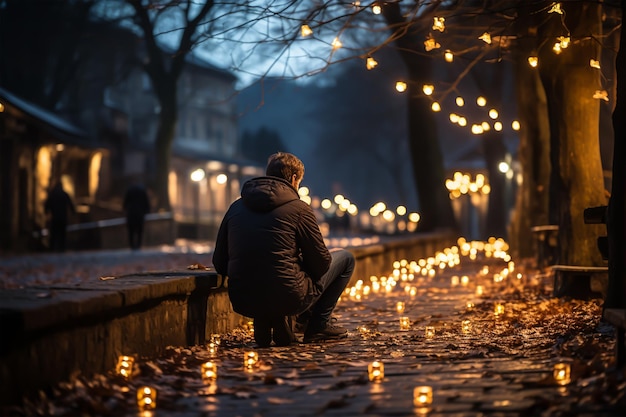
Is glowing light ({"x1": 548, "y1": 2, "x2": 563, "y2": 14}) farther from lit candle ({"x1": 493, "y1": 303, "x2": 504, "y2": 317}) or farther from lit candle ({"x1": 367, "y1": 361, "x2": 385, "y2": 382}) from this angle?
lit candle ({"x1": 367, "y1": 361, "x2": 385, "y2": 382})

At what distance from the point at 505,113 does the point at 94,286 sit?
51794 mm

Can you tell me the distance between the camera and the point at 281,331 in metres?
10.1

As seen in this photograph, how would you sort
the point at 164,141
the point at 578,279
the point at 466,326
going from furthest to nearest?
the point at 164,141 → the point at 578,279 → the point at 466,326

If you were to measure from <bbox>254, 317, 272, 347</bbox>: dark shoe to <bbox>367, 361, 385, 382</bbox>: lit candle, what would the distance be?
2107 millimetres

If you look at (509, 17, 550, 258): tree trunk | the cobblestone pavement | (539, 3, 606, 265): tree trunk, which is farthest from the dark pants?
(509, 17, 550, 258): tree trunk

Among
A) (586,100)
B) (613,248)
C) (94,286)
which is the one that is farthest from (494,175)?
(94,286)

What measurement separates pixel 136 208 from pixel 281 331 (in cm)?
2325

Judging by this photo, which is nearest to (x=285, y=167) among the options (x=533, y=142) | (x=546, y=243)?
(x=546, y=243)

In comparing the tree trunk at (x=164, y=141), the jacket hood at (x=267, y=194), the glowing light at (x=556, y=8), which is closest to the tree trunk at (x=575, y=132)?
the glowing light at (x=556, y=8)

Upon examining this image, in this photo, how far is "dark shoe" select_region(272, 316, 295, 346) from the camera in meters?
10.1

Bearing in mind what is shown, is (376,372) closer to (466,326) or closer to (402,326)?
(466,326)

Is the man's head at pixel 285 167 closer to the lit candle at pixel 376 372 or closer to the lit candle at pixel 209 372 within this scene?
the lit candle at pixel 209 372

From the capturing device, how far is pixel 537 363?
810 centimetres

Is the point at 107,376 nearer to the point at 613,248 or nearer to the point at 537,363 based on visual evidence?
the point at 537,363
